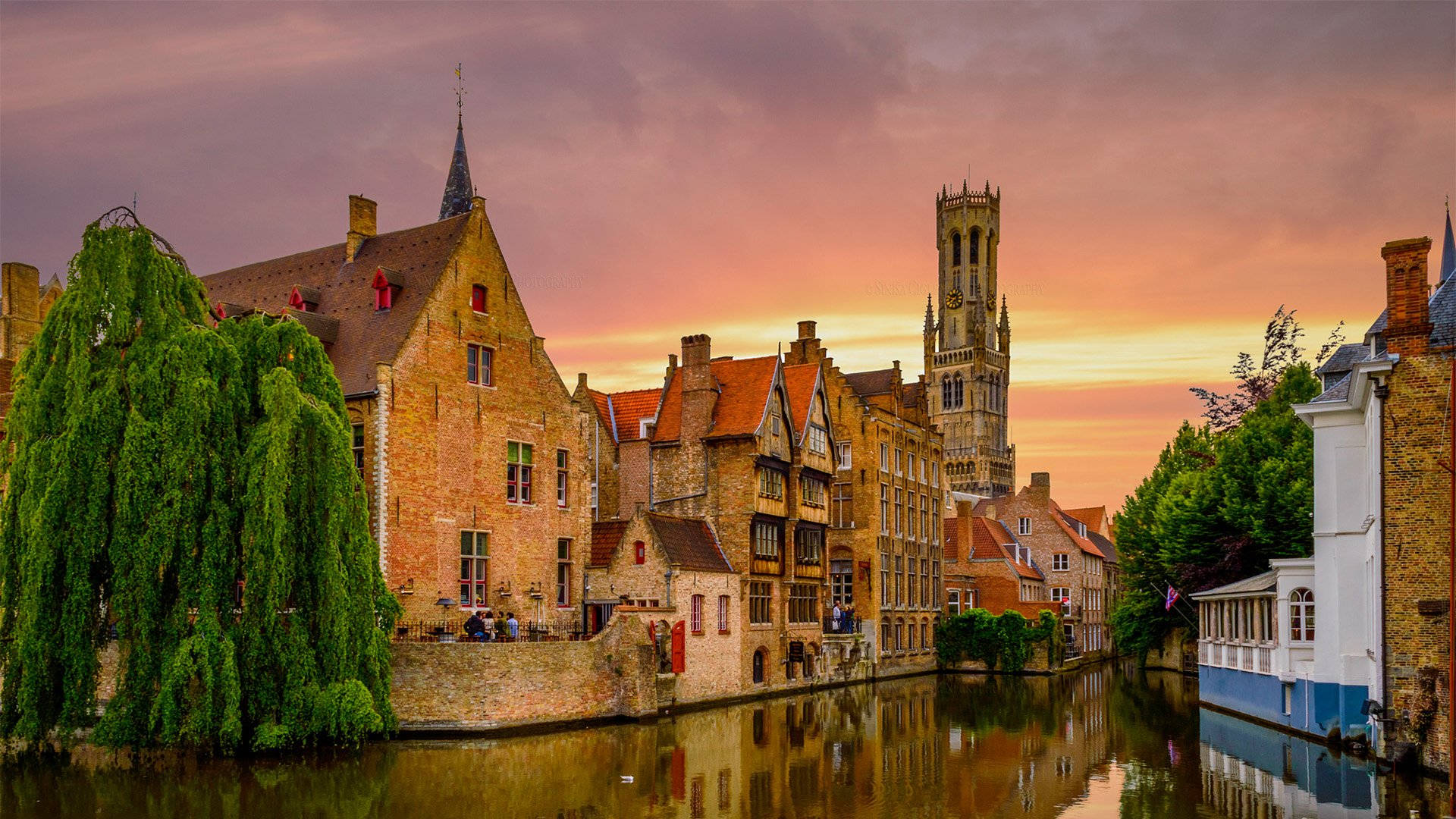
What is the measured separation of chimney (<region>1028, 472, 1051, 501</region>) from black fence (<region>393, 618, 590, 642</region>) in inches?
1559

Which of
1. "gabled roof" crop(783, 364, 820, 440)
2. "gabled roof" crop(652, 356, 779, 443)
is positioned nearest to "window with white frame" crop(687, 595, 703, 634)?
"gabled roof" crop(652, 356, 779, 443)

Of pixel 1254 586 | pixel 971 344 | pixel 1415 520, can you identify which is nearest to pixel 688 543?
pixel 1254 586

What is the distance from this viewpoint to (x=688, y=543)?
3784 centimetres

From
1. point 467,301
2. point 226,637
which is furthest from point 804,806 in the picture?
point 467,301

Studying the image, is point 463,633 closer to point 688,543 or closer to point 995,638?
point 688,543

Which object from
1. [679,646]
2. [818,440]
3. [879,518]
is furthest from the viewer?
[879,518]

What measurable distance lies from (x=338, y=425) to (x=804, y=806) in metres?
12.3

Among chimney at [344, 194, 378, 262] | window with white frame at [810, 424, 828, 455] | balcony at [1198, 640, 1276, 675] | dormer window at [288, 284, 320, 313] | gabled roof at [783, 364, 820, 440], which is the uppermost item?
chimney at [344, 194, 378, 262]

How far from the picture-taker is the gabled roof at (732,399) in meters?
40.8

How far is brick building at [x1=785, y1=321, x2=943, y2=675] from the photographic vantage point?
51.4 metres

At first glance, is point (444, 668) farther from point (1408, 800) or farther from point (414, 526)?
point (1408, 800)

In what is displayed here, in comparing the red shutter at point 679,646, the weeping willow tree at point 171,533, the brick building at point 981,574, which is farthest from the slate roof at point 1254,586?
the brick building at point 981,574

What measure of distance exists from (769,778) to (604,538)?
1735 centimetres

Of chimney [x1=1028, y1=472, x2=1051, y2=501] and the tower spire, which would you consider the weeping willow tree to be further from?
chimney [x1=1028, y1=472, x2=1051, y2=501]
